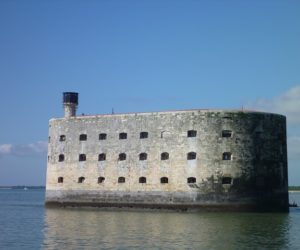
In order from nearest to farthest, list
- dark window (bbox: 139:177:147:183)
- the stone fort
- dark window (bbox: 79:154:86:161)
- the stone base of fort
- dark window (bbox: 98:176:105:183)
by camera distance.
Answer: the stone base of fort < the stone fort < dark window (bbox: 139:177:147:183) < dark window (bbox: 98:176:105:183) < dark window (bbox: 79:154:86:161)

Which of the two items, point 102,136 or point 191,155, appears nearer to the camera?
point 191,155

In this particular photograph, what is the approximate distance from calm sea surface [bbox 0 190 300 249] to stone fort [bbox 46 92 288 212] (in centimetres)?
181

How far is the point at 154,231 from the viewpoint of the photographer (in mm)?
24672

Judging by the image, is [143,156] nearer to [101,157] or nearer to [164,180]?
[164,180]

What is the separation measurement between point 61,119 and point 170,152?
9.63 m

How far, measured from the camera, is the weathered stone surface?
35.2m

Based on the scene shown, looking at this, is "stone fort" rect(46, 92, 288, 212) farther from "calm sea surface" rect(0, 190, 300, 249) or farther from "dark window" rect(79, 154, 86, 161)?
"calm sea surface" rect(0, 190, 300, 249)

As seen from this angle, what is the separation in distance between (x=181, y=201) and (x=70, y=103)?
12.7 metres

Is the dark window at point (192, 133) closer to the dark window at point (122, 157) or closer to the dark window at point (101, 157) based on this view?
the dark window at point (122, 157)

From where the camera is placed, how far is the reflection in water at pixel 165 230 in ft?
67.8

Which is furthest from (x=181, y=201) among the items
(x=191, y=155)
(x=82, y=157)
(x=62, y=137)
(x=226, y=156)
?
(x=62, y=137)

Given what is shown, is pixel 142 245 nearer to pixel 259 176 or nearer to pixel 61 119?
pixel 259 176

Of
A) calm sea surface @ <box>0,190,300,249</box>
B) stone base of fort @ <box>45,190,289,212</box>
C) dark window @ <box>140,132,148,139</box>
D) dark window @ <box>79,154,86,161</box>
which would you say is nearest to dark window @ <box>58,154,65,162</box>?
dark window @ <box>79,154,86,161</box>

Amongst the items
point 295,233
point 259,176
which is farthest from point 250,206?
point 295,233
